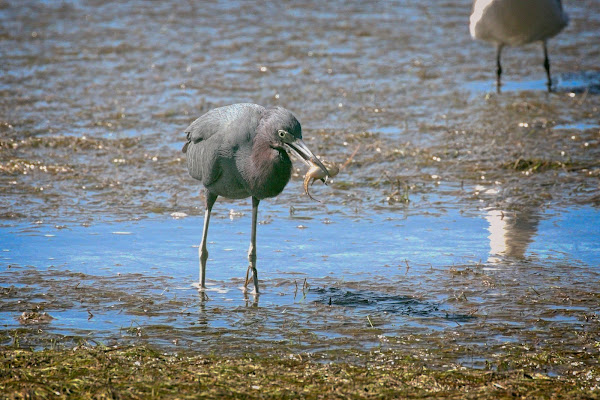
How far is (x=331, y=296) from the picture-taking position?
659 cm

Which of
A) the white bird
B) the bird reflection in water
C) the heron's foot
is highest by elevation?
the white bird

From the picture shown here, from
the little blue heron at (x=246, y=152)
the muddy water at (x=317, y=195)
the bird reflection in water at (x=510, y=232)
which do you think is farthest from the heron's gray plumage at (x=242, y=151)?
the bird reflection in water at (x=510, y=232)

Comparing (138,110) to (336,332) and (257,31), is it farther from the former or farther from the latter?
(336,332)

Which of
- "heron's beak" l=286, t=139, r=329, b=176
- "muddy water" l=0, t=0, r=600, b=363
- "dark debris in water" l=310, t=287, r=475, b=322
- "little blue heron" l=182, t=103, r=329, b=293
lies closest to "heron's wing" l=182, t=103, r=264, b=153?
"little blue heron" l=182, t=103, r=329, b=293

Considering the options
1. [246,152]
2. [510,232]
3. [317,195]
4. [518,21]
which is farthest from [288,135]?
[518,21]

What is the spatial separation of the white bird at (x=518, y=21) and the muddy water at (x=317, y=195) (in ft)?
1.92

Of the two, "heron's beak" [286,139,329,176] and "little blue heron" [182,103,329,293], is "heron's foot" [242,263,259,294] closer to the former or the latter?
"little blue heron" [182,103,329,293]

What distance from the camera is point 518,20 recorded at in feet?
41.0

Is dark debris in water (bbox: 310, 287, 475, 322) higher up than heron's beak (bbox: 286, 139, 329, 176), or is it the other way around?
heron's beak (bbox: 286, 139, 329, 176)

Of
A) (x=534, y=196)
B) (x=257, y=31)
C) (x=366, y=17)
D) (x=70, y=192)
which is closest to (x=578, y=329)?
(x=534, y=196)

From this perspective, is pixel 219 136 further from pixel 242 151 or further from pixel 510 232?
pixel 510 232

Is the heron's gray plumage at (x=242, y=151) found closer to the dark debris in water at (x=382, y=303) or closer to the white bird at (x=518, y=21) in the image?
the dark debris in water at (x=382, y=303)

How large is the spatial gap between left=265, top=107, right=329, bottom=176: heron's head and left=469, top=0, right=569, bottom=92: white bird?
692 centimetres

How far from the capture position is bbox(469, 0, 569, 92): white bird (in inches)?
491
